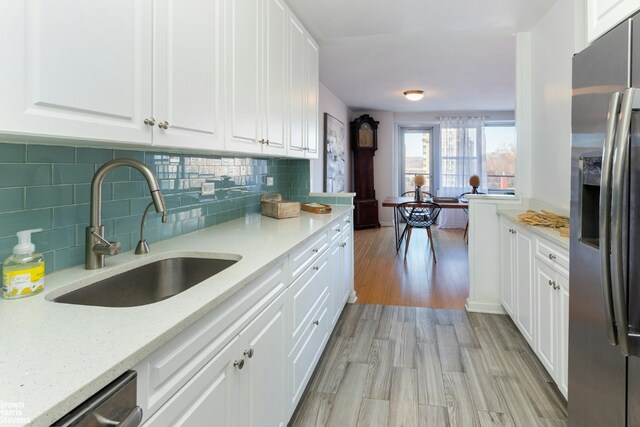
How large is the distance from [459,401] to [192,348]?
5.37 feet

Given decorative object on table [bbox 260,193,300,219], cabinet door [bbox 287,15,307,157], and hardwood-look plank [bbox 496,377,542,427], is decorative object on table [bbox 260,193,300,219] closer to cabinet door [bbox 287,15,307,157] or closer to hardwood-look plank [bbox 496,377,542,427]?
cabinet door [bbox 287,15,307,157]

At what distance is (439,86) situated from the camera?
5430 mm

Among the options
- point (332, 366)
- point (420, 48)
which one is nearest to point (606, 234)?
point (332, 366)

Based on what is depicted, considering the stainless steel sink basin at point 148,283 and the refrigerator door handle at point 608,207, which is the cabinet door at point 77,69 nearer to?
the stainless steel sink basin at point 148,283

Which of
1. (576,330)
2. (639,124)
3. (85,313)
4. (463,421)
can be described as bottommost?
(463,421)

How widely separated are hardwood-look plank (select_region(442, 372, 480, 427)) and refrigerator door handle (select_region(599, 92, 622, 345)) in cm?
103

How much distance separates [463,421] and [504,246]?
1638 millimetres

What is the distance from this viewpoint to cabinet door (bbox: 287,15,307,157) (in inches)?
102

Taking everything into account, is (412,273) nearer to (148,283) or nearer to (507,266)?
(507,266)

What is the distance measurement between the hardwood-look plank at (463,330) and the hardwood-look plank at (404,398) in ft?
1.99

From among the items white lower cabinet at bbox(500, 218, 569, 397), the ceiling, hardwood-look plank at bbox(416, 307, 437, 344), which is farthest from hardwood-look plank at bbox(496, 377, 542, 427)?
the ceiling

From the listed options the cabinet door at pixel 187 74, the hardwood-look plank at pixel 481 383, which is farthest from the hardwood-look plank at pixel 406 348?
the cabinet door at pixel 187 74

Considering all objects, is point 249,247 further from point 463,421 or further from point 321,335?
point 463,421

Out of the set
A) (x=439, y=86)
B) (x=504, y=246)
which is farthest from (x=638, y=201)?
(x=439, y=86)
